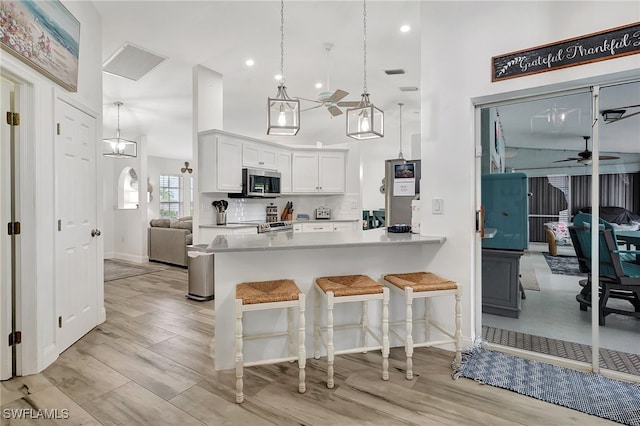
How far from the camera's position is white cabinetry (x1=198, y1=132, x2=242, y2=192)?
4.53 m

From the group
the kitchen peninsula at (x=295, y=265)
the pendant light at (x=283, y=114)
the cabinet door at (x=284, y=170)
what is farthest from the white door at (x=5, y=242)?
the cabinet door at (x=284, y=170)

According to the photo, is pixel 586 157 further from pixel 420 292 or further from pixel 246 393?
pixel 246 393

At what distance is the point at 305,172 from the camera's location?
611cm

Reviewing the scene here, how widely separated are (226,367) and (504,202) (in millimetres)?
2729

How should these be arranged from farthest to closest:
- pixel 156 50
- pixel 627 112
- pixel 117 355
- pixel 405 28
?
Answer: pixel 156 50 < pixel 405 28 < pixel 117 355 < pixel 627 112

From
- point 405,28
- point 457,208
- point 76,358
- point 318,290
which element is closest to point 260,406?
point 318,290

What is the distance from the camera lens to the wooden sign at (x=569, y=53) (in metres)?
2.01

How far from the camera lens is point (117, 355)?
2580mm

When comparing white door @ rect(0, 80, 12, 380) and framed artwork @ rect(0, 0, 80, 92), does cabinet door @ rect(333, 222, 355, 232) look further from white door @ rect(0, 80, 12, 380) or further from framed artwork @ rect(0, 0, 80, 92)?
white door @ rect(0, 80, 12, 380)

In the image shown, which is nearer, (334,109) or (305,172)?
(334,109)

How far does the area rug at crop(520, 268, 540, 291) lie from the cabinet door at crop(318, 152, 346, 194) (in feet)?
12.3

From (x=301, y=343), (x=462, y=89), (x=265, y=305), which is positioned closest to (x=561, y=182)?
(x=462, y=89)

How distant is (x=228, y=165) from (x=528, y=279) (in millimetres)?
3947

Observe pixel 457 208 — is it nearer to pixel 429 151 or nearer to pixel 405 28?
pixel 429 151
